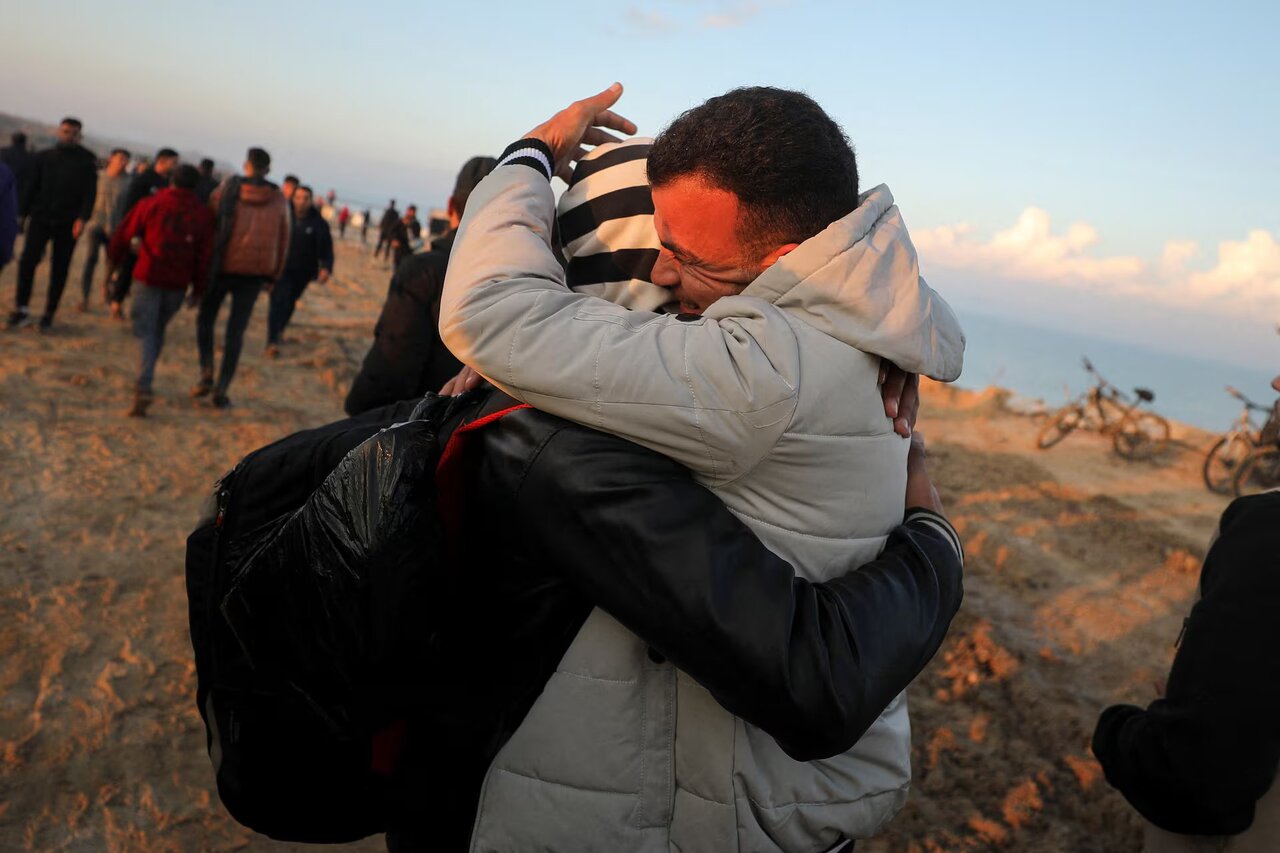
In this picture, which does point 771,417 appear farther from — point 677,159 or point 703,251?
point 677,159

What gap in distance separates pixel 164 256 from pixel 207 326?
0.87 m

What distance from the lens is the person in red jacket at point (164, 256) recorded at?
635cm

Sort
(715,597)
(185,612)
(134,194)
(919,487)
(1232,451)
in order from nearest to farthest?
(715,597), (919,487), (185,612), (134,194), (1232,451)

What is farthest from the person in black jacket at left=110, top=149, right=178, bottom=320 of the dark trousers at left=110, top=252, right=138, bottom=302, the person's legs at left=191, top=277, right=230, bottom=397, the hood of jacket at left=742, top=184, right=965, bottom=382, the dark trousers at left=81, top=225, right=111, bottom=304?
the hood of jacket at left=742, top=184, right=965, bottom=382

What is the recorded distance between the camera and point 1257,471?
9.93m

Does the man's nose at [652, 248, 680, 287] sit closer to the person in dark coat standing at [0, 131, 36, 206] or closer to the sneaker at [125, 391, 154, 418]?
the sneaker at [125, 391, 154, 418]

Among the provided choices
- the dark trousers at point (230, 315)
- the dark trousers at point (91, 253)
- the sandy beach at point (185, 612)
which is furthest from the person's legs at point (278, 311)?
the dark trousers at point (230, 315)

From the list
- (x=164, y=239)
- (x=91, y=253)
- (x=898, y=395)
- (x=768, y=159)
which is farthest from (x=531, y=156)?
(x=91, y=253)

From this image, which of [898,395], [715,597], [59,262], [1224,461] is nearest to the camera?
[715,597]

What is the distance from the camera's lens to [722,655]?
1146 millimetres

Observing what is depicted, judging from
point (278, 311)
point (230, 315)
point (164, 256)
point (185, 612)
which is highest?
point (164, 256)

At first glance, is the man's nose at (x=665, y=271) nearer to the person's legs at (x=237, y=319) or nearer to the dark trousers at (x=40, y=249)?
the person's legs at (x=237, y=319)

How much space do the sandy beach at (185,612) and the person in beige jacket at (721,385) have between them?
7.58 ft

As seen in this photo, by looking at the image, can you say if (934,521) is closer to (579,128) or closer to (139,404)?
(579,128)
